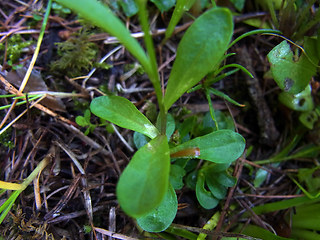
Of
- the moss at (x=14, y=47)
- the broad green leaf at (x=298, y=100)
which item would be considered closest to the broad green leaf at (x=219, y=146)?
the broad green leaf at (x=298, y=100)

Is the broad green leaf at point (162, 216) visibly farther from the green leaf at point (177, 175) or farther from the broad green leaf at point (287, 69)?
the broad green leaf at point (287, 69)

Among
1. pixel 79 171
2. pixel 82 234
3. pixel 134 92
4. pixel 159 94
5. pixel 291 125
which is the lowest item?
pixel 291 125

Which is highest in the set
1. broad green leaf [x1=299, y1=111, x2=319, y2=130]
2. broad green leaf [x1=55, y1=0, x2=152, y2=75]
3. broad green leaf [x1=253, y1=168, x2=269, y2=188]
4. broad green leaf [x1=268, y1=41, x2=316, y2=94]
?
broad green leaf [x1=55, y1=0, x2=152, y2=75]

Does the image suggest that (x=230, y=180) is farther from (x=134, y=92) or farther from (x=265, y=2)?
(x=265, y=2)

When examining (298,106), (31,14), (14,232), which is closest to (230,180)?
(298,106)

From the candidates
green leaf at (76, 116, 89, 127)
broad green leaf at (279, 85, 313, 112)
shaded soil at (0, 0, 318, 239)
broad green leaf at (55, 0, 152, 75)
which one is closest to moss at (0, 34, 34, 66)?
shaded soil at (0, 0, 318, 239)

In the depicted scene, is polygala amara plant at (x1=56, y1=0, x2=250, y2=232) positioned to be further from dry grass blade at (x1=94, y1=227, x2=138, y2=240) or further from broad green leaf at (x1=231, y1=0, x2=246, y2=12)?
broad green leaf at (x1=231, y1=0, x2=246, y2=12)

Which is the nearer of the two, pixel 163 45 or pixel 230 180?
pixel 230 180

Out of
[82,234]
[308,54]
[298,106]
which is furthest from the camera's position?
[298,106]
